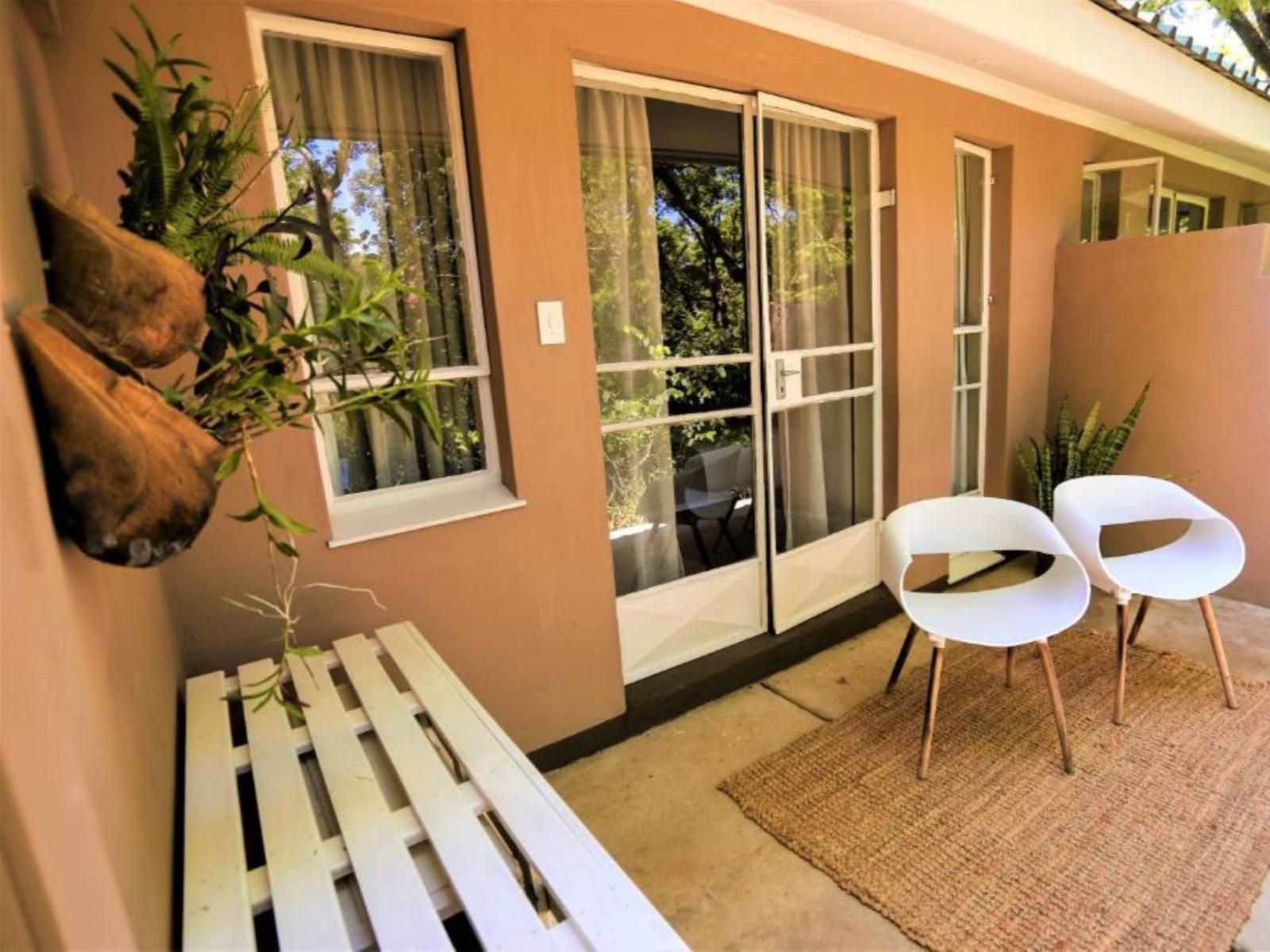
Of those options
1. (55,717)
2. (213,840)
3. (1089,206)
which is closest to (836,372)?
(1089,206)

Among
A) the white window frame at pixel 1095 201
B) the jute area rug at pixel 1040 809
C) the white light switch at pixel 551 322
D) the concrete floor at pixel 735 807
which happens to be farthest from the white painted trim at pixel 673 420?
the white window frame at pixel 1095 201

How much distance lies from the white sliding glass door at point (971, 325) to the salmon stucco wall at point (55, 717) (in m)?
3.63

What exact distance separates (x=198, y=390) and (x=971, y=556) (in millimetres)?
3879

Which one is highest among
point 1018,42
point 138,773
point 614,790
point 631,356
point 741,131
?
point 1018,42

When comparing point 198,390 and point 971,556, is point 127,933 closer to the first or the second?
point 198,390

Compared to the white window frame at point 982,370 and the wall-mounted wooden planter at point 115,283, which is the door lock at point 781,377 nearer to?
the white window frame at point 982,370

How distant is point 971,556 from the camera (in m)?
3.86

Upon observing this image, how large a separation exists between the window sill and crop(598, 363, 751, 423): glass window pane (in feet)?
1.73

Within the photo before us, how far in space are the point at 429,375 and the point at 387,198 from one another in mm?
568

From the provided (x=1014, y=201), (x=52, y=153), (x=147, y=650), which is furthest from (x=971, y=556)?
(x=52, y=153)

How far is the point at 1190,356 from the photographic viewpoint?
348 cm

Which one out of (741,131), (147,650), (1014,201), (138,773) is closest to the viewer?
(138,773)

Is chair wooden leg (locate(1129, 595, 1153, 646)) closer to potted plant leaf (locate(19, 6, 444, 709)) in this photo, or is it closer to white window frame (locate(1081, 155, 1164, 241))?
white window frame (locate(1081, 155, 1164, 241))

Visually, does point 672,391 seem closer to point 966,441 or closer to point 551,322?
point 551,322
